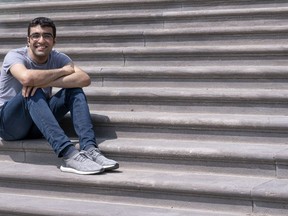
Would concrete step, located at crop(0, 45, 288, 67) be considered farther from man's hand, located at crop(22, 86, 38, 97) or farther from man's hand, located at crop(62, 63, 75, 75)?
Result: man's hand, located at crop(22, 86, 38, 97)

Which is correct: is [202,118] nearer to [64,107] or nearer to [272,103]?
[272,103]

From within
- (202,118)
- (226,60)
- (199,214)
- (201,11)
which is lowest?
(199,214)

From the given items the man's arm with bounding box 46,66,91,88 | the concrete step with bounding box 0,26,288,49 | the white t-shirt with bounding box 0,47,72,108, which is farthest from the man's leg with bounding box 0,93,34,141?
the concrete step with bounding box 0,26,288,49

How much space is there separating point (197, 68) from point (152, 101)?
1.47 feet

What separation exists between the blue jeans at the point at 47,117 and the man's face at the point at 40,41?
302 mm

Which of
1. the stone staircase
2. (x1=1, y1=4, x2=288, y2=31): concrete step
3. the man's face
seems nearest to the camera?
the stone staircase

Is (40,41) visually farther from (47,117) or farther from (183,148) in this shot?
(183,148)

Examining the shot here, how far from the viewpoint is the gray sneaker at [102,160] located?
15.7 ft

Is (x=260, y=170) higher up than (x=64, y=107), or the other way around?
(x=64, y=107)

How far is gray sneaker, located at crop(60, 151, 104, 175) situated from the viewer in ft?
15.7

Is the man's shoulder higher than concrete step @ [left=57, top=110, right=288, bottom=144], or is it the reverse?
the man's shoulder

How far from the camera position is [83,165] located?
4.79 m

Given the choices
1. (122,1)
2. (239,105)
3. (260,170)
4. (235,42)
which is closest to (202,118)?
(239,105)

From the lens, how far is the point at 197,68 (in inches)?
222
